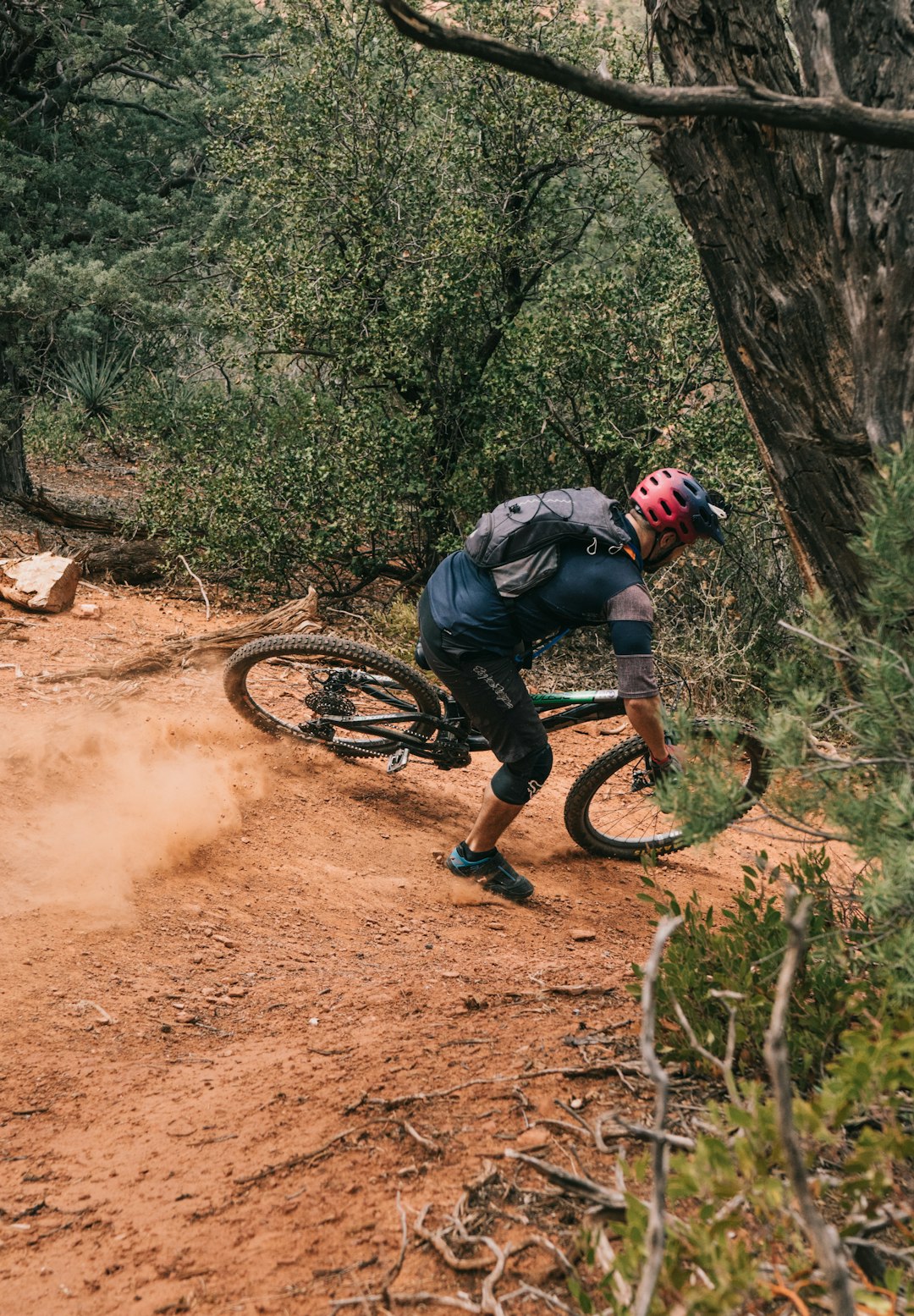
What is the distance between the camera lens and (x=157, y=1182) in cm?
278

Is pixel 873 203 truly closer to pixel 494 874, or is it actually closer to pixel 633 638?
pixel 633 638

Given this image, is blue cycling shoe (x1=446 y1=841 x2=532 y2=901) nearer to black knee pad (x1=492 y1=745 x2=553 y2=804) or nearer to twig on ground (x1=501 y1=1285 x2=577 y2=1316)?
black knee pad (x1=492 y1=745 x2=553 y2=804)

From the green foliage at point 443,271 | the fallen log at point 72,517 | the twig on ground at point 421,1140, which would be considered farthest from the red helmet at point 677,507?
the fallen log at point 72,517

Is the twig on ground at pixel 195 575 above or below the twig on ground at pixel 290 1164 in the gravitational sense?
below

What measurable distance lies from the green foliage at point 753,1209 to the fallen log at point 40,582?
722 centimetres

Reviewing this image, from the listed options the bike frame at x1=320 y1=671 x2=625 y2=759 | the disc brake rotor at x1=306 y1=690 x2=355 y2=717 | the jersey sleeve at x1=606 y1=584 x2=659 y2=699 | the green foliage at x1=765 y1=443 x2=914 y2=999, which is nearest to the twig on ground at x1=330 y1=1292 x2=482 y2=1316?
the green foliage at x1=765 y1=443 x2=914 y2=999

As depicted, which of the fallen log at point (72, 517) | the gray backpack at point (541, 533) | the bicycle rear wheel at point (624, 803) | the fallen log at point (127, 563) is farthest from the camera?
the fallen log at point (72, 517)

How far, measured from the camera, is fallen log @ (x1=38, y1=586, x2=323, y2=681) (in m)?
6.70

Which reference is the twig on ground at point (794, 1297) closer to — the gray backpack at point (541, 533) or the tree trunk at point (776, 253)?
the tree trunk at point (776, 253)

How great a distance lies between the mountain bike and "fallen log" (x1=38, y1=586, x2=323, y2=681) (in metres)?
0.68

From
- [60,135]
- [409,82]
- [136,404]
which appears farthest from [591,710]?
[60,135]

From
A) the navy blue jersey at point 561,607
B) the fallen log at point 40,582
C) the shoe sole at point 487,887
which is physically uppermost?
the navy blue jersey at point 561,607

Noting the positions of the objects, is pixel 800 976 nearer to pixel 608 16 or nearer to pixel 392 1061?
pixel 392 1061

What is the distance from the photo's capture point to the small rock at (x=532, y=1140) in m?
2.59
